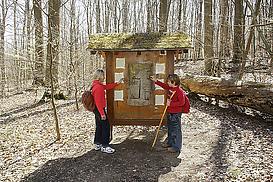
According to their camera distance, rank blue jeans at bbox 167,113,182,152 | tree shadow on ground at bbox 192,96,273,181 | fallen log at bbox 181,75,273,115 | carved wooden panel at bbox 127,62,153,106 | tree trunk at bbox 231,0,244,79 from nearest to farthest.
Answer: tree shadow on ground at bbox 192,96,273,181 → blue jeans at bbox 167,113,182,152 → carved wooden panel at bbox 127,62,153,106 → fallen log at bbox 181,75,273,115 → tree trunk at bbox 231,0,244,79

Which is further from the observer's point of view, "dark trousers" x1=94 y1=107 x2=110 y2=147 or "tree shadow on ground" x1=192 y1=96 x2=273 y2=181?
"dark trousers" x1=94 y1=107 x2=110 y2=147

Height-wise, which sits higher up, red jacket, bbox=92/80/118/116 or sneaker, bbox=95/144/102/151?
red jacket, bbox=92/80/118/116

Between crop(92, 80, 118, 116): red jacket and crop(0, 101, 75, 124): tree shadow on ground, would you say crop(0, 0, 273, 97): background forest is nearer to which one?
crop(0, 101, 75, 124): tree shadow on ground

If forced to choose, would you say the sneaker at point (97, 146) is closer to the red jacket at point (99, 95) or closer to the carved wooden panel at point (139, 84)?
the red jacket at point (99, 95)

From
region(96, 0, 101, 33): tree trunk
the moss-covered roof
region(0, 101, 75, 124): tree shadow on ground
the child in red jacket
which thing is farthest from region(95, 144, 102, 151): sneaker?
region(96, 0, 101, 33): tree trunk

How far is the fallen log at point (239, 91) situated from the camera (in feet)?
31.8

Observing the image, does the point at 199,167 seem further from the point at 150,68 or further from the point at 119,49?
the point at 119,49

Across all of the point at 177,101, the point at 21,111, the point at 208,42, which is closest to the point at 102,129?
the point at 177,101

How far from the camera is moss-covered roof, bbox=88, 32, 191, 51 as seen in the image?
7.78 metres

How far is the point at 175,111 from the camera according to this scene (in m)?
7.44

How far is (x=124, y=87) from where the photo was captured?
26.8ft

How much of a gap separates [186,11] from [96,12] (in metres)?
10.2

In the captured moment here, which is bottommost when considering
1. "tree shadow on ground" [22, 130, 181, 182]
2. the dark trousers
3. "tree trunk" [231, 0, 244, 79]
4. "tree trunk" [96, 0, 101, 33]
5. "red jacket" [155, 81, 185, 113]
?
"tree shadow on ground" [22, 130, 181, 182]

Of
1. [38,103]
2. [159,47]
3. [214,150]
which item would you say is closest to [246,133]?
[214,150]
